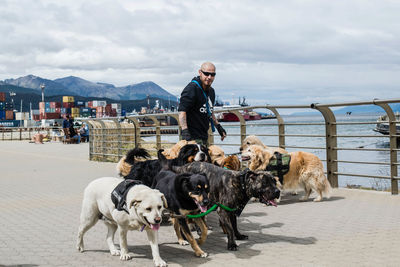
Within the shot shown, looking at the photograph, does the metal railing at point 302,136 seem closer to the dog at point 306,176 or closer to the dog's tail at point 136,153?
the dog at point 306,176

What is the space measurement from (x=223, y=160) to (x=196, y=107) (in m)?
0.91

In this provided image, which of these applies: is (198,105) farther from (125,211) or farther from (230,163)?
(125,211)

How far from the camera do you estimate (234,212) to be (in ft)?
18.5

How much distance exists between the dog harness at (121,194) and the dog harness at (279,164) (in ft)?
12.0

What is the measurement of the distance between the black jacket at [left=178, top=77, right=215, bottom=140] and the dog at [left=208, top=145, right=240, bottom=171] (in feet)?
A: 0.92

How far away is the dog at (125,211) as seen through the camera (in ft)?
14.8

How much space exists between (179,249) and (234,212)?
0.76 meters

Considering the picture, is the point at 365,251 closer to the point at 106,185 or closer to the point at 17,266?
the point at 106,185

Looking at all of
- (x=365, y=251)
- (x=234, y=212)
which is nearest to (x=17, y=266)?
(x=234, y=212)

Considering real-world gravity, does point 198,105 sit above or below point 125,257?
above

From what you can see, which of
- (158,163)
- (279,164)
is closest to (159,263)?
(158,163)

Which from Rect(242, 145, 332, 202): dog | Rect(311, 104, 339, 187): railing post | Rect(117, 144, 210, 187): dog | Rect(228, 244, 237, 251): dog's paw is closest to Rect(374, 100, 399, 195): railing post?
Rect(311, 104, 339, 187): railing post

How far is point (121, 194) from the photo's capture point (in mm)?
4828

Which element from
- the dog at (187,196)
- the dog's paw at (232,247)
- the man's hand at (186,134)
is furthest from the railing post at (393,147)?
the dog at (187,196)
